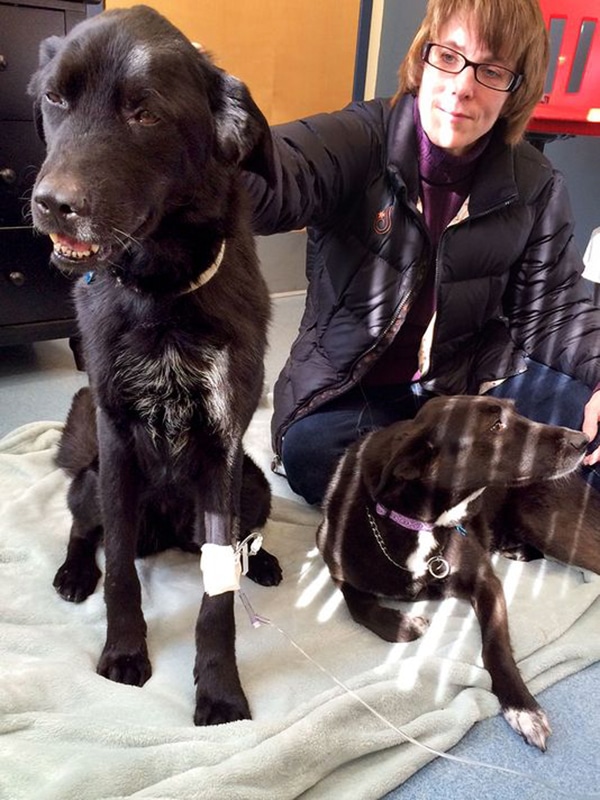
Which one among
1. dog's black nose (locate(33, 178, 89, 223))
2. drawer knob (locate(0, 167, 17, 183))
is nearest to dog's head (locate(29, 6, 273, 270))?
dog's black nose (locate(33, 178, 89, 223))

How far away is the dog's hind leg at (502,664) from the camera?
116cm

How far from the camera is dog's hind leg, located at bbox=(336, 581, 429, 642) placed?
1349 mm

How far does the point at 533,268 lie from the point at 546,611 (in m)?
0.84

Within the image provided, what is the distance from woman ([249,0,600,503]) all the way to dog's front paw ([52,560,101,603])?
0.58m

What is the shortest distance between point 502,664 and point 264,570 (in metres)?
0.51

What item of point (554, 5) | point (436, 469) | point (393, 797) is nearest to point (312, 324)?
point (436, 469)

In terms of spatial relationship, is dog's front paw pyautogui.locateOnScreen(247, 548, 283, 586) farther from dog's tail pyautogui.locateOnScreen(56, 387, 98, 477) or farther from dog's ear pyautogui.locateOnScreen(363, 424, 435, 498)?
dog's tail pyautogui.locateOnScreen(56, 387, 98, 477)

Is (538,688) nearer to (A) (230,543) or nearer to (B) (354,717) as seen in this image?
(B) (354,717)

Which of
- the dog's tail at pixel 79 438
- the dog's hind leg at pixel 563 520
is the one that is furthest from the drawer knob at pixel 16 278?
the dog's hind leg at pixel 563 520

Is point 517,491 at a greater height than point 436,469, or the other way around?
point 436,469

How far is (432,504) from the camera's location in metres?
1.39

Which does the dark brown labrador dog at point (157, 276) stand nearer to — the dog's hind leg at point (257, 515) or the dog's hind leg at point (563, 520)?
the dog's hind leg at point (257, 515)

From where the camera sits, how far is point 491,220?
1644 millimetres

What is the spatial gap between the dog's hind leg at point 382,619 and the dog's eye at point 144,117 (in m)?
0.95
